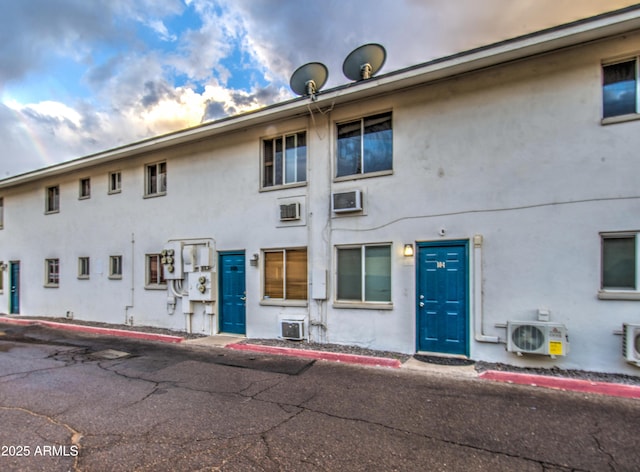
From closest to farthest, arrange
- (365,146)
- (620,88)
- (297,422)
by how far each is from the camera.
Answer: (297,422)
(620,88)
(365,146)

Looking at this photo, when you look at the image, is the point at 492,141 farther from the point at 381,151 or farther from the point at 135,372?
the point at 135,372

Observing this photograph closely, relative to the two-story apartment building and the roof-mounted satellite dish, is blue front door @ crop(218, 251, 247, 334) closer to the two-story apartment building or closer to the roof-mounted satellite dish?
the two-story apartment building

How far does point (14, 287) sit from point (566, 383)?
19.6m

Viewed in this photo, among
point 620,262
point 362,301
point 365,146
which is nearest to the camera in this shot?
point 620,262

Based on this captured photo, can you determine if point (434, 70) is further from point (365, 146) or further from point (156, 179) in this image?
point (156, 179)

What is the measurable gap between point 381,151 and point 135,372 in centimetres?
663

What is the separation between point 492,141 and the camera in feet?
22.1

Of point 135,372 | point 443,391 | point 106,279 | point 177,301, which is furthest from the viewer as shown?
point 106,279

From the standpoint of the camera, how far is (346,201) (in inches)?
311

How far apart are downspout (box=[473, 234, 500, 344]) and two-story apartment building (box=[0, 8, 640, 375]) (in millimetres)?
27

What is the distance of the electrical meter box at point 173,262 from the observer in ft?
33.5

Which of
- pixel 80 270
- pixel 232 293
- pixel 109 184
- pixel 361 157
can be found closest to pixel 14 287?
pixel 80 270

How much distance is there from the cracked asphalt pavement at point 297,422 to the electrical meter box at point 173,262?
3.75 meters

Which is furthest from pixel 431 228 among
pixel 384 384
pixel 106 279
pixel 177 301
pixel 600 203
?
pixel 106 279
